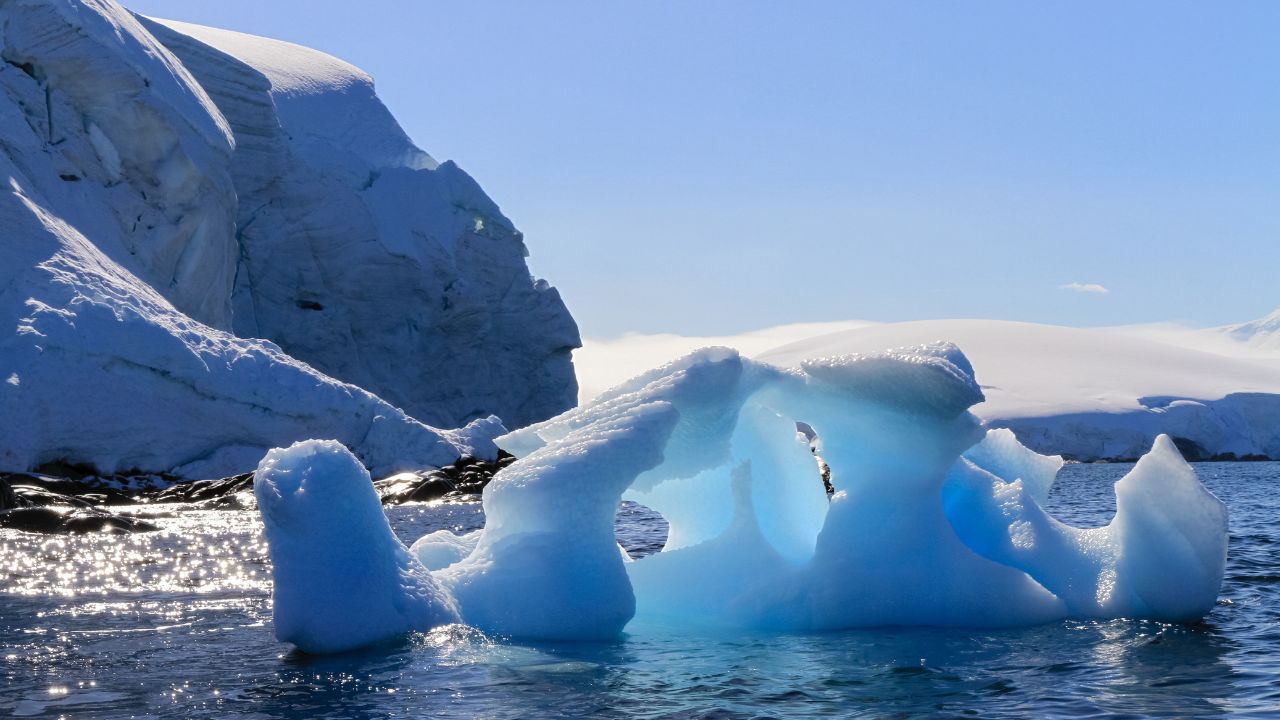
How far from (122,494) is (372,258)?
16378mm

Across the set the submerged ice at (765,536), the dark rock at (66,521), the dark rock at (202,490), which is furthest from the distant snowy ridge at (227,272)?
the submerged ice at (765,536)

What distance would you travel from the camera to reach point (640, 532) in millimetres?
15531

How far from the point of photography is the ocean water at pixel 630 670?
5.11 m

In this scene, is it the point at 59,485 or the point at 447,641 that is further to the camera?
the point at 59,485

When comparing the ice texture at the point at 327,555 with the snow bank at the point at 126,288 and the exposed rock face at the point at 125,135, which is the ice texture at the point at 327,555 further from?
the exposed rock face at the point at 125,135

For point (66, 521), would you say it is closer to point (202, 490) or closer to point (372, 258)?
point (202, 490)

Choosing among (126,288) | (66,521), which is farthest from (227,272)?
(66,521)

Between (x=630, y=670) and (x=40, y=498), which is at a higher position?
(x=40, y=498)

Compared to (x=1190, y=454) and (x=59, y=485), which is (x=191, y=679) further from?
(x=1190, y=454)

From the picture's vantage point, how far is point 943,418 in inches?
290

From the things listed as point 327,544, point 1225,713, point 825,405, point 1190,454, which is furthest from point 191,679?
point 1190,454

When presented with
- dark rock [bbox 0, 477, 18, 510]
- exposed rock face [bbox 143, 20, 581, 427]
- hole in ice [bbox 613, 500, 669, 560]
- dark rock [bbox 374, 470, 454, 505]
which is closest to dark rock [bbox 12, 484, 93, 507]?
dark rock [bbox 0, 477, 18, 510]

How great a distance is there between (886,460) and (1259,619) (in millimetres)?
2378

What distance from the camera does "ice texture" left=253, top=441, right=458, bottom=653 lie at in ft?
20.7
